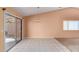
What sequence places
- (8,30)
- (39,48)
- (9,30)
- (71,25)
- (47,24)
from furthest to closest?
(71,25), (47,24), (9,30), (8,30), (39,48)

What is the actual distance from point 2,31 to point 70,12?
28.8ft

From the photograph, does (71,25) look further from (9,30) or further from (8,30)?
(8,30)

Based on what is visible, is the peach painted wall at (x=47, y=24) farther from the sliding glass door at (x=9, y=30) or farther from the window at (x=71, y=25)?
the sliding glass door at (x=9, y=30)

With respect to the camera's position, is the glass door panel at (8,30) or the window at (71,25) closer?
the glass door panel at (8,30)

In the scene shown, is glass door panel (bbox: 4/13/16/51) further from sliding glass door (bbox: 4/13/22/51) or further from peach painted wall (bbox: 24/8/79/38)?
peach painted wall (bbox: 24/8/79/38)

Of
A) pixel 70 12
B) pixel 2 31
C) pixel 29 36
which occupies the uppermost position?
pixel 70 12

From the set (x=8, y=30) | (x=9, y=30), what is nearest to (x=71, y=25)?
(x=9, y=30)

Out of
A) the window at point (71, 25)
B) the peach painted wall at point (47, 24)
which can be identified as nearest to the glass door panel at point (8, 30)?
the peach painted wall at point (47, 24)

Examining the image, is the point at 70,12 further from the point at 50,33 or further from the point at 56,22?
the point at 50,33

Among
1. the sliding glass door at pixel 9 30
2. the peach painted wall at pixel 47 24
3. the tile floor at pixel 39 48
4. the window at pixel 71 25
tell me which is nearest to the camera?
the sliding glass door at pixel 9 30
